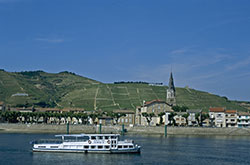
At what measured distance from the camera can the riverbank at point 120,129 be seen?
136875 millimetres

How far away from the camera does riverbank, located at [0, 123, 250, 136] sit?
449 ft

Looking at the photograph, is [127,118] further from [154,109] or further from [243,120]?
[243,120]

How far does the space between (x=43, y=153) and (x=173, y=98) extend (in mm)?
120605

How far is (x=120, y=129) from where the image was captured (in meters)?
138

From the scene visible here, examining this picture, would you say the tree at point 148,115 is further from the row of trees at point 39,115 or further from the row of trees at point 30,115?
the row of trees at point 30,115

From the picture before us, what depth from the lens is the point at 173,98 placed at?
7559 inches

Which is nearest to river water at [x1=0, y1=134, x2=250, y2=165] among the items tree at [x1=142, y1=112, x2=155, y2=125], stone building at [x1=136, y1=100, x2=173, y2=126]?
tree at [x1=142, y1=112, x2=155, y2=125]

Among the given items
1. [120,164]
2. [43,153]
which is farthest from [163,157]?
[43,153]

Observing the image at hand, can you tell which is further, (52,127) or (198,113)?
(198,113)

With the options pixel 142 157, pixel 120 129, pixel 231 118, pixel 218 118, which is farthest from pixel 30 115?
pixel 142 157

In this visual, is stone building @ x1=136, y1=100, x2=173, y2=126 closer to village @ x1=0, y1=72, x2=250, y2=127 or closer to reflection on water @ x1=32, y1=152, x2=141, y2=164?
village @ x1=0, y1=72, x2=250, y2=127

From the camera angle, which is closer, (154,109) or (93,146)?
(93,146)

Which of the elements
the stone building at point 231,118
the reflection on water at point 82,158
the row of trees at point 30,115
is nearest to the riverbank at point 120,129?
the row of trees at point 30,115

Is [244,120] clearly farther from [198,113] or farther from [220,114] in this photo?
[198,113]
